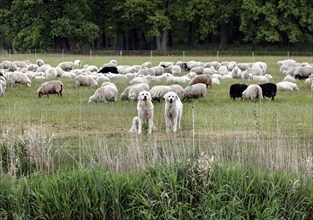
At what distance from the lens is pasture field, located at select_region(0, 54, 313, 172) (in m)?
10.2

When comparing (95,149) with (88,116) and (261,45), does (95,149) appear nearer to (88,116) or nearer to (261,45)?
(88,116)

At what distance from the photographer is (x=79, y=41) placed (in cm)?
6725

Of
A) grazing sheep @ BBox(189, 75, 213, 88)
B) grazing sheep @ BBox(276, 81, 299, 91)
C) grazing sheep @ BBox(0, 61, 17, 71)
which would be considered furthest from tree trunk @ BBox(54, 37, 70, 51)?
grazing sheep @ BBox(276, 81, 299, 91)

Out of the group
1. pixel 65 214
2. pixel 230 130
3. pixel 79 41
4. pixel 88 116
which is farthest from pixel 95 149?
pixel 79 41

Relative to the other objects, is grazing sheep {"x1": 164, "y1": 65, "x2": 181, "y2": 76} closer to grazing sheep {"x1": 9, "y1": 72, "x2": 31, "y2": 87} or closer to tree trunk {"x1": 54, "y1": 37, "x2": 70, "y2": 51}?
grazing sheep {"x1": 9, "y1": 72, "x2": 31, "y2": 87}

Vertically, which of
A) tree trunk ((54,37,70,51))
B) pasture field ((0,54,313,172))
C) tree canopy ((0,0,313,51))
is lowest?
pasture field ((0,54,313,172))

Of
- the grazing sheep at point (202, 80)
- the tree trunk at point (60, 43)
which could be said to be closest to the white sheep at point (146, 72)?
the grazing sheep at point (202, 80)

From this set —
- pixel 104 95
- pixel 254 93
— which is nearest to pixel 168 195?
pixel 104 95

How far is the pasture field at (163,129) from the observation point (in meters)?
10.2

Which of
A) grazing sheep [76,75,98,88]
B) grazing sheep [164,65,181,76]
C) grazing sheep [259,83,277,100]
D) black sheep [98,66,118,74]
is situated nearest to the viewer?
grazing sheep [259,83,277,100]

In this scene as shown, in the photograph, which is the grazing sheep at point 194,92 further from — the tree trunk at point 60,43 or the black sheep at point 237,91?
the tree trunk at point 60,43

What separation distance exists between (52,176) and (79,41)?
5907cm

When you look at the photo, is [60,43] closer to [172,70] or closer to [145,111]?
[172,70]

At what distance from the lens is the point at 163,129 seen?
15695 mm
